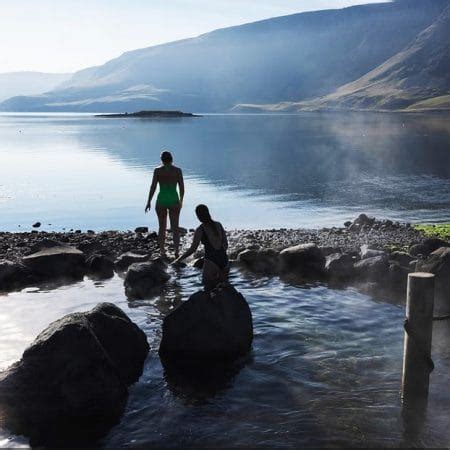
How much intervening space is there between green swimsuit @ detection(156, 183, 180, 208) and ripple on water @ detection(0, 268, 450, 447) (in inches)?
159

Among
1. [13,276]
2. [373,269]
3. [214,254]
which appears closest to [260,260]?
[373,269]

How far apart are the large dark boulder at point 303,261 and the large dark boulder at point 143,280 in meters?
4.69

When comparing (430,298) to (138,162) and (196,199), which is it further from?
(138,162)

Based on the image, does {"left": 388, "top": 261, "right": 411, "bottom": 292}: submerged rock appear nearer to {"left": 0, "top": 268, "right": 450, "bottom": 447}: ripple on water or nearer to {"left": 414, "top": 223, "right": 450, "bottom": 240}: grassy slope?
{"left": 0, "top": 268, "right": 450, "bottom": 447}: ripple on water

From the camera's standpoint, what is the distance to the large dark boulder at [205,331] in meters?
12.9

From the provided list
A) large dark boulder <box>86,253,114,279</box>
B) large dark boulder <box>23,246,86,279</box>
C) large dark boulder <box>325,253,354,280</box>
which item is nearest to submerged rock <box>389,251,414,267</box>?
large dark boulder <box>325,253,354,280</box>

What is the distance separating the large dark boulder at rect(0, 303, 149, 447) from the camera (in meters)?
10.1

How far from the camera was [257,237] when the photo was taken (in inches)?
1059

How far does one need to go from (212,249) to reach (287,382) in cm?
401

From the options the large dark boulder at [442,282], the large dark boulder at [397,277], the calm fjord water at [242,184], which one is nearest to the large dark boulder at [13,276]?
the large dark boulder at [397,277]

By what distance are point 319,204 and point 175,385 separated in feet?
98.0

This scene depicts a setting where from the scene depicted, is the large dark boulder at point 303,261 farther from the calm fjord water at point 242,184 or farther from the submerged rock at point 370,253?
the calm fjord water at point 242,184

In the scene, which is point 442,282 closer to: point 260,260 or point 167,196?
point 260,260

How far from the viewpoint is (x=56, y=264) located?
2016 cm
